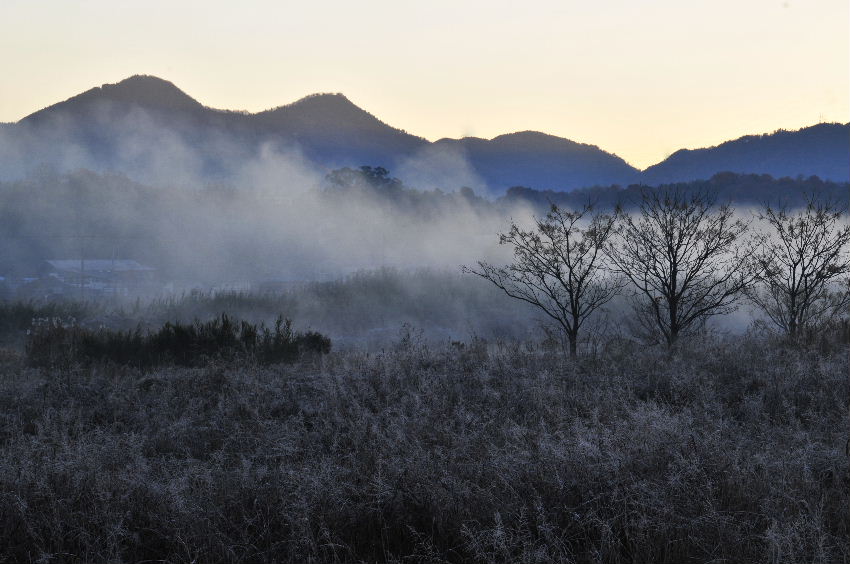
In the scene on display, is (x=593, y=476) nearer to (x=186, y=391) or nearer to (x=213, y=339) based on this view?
(x=186, y=391)

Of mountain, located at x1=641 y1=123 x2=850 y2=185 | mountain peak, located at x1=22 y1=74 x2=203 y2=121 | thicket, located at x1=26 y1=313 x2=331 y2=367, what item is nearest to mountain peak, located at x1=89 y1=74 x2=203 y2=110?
mountain peak, located at x1=22 y1=74 x2=203 y2=121

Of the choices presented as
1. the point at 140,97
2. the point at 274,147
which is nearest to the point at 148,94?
the point at 140,97

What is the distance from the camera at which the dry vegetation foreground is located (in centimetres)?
482

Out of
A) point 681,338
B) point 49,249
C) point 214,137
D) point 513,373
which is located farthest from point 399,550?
point 214,137

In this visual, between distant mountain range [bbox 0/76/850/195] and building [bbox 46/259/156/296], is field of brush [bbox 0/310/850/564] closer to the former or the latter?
building [bbox 46/259/156/296]

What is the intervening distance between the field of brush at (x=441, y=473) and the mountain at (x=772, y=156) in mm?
72728

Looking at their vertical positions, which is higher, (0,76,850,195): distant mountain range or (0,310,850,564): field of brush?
(0,76,850,195): distant mountain range

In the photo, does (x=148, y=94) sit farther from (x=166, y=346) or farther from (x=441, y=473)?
(x=441, y=473)

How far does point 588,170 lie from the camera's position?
106m

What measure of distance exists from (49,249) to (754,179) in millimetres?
54424

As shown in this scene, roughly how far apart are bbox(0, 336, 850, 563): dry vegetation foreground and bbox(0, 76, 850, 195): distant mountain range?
76004 mm

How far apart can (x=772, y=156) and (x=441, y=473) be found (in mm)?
87273


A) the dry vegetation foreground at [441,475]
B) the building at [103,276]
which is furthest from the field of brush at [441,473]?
the building at [103,276]

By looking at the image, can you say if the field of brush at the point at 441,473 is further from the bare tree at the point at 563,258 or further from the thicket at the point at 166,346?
the thicket at the point at 166,346
